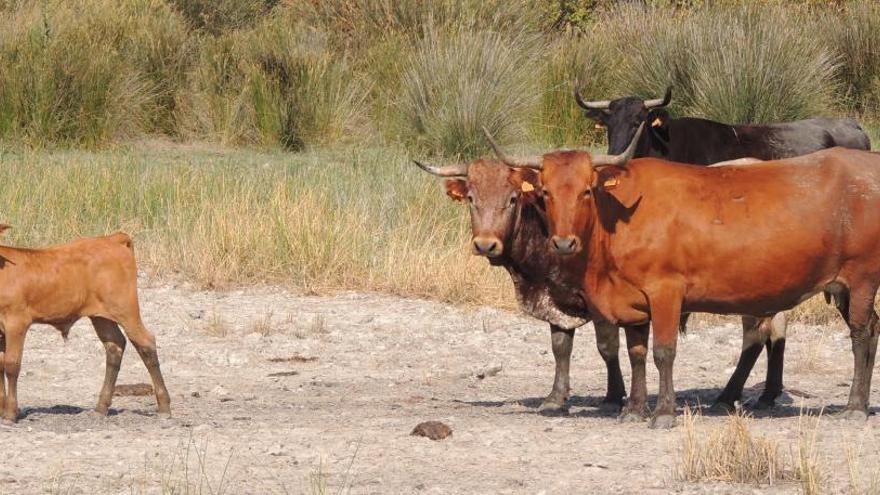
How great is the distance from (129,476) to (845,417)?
398cm

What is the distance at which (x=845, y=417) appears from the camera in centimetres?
931

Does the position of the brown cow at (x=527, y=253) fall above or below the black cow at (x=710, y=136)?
below

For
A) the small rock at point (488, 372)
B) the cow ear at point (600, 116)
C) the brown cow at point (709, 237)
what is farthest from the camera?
the cow ear at point (600, 116)

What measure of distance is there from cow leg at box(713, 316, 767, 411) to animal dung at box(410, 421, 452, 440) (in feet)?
7.25

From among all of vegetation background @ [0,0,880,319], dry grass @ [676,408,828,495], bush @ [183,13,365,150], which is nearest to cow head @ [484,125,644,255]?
dry grass @ [676,408,828,495]

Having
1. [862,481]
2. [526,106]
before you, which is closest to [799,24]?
[526,106]

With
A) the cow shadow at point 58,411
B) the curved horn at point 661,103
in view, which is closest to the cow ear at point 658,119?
the curved horn at point 661,103

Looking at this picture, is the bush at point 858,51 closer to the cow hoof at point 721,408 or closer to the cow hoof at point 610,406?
the cow hoof at point 721,408

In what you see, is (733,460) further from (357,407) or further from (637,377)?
(357,407)

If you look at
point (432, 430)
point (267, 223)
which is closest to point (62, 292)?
point (432, 430)

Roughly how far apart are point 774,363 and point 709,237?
173cm

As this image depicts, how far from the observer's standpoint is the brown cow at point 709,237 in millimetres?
9039

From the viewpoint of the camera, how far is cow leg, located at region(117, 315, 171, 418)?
9.11m

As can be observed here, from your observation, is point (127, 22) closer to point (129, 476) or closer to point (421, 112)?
point (421, 112)
